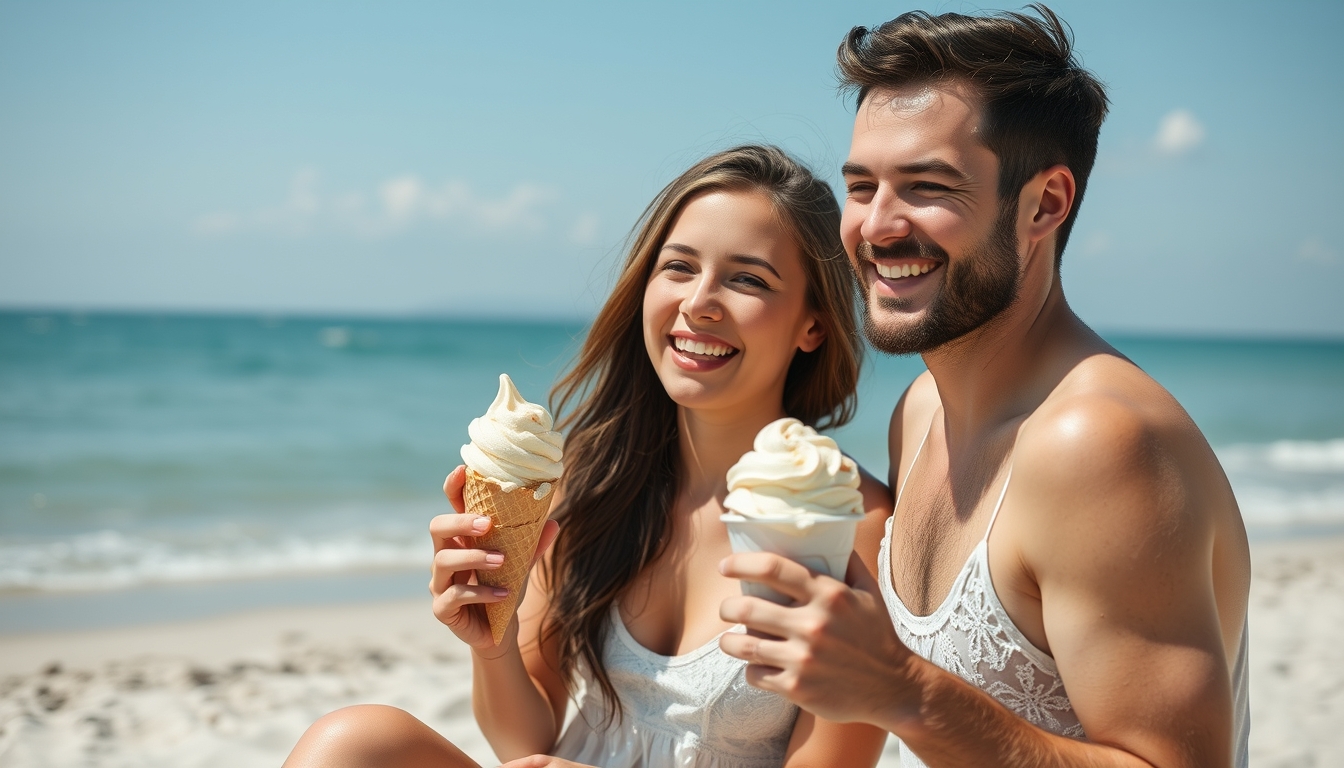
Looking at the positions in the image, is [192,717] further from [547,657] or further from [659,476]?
[659,476]

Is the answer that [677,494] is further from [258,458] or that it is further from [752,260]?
[258,458]

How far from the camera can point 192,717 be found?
17.8ft

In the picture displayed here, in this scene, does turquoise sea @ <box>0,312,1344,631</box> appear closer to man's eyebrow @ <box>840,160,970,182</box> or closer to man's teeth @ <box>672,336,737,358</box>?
man's teeth @ <box>672,336,737,358</box>

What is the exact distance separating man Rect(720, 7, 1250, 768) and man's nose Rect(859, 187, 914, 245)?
0.01m

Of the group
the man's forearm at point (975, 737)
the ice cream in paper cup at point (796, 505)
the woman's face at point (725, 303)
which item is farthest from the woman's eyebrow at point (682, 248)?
the man's forearm at point (975, 737)

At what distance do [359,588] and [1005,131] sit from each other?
740 centimetres

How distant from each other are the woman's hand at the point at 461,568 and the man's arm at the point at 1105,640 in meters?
1.05

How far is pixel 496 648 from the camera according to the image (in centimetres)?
325

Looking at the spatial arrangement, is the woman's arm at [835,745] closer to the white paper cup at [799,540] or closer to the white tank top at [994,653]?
the white tank top at [994,653]

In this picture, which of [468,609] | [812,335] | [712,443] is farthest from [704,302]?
[468,609]

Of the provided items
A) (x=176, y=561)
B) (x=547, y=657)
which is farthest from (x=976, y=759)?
(x=176, y=561)

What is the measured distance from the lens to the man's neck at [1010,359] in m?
2.67

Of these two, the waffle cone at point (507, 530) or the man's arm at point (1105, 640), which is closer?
the man's arm at point (1105, 640)

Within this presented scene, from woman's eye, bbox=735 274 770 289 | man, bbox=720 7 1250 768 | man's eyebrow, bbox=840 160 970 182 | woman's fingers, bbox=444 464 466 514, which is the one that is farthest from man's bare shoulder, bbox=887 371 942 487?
woman's fingers, bbox=444 464 466 514
